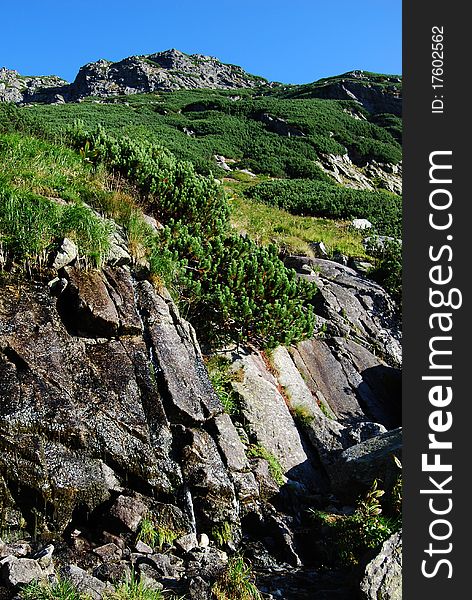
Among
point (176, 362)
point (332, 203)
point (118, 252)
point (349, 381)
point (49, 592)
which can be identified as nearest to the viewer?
point (49, 592)

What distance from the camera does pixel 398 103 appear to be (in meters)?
75.2

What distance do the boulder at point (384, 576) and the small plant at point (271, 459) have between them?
2159 millimetres

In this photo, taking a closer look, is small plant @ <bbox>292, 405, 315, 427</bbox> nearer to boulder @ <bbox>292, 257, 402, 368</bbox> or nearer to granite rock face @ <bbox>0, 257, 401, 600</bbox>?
granite rock face @ <bbox>0, 257, 401, 600</bbox>

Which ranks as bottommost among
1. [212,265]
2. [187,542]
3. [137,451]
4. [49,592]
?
[49,592]

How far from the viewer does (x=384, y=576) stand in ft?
15.9

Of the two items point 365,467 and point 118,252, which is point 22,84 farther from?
point 365,467

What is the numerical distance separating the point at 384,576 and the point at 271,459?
2650 mm

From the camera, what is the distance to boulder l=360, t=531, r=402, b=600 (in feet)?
15.6

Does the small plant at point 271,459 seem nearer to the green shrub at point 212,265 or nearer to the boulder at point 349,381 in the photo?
the green shrub at point 212,265

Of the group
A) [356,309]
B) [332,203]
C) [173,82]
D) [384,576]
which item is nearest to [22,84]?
[173,82]

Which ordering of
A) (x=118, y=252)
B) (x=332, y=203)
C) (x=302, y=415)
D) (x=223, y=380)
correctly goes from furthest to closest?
1. (x=332, y=203)
2. (x=302, y=415)
3. (x=223, y=380)
4. (x=118, y=252)

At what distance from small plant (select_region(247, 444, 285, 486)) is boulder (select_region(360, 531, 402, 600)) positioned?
2.16 meters

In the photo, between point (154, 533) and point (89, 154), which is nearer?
point (154, 533)

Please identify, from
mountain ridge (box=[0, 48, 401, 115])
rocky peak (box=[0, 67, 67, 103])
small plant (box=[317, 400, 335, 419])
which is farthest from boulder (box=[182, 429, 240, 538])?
rocky peak (box=[0, 67, 67, 103])
